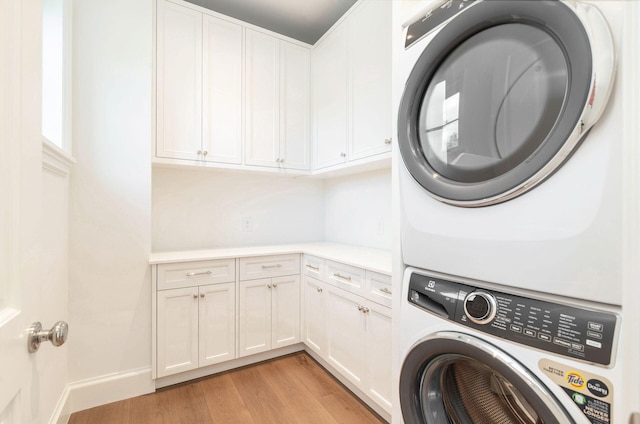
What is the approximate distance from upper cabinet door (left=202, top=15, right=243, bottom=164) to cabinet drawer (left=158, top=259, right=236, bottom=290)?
30.6 inches

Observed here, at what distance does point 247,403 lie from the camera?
172cm

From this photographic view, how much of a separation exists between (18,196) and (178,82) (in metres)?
1.74

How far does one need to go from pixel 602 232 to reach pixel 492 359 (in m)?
0.36

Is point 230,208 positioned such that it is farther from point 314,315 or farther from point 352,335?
point 352,335

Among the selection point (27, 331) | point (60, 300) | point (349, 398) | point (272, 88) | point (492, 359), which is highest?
point (272, 88)

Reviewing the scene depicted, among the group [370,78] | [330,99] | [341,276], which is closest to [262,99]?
[330,99]

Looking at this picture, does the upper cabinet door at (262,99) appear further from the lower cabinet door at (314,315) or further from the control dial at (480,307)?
the control dial at (480,307)

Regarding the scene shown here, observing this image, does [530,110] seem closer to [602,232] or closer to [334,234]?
[602,232]

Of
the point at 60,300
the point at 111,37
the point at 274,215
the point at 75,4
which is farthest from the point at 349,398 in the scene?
the point at 75,4

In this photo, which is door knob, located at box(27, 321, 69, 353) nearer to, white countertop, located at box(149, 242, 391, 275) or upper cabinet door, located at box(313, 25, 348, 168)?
white countertop, located at box(149, 242, 391, 275)

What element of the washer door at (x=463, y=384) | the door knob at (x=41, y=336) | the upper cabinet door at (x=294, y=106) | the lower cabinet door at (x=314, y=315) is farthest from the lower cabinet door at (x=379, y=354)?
the upper cabinet door at (x=294, y=106)

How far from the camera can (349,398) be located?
1.78m

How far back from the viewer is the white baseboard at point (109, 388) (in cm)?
166

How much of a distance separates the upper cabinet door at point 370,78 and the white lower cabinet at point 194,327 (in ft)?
4.58
